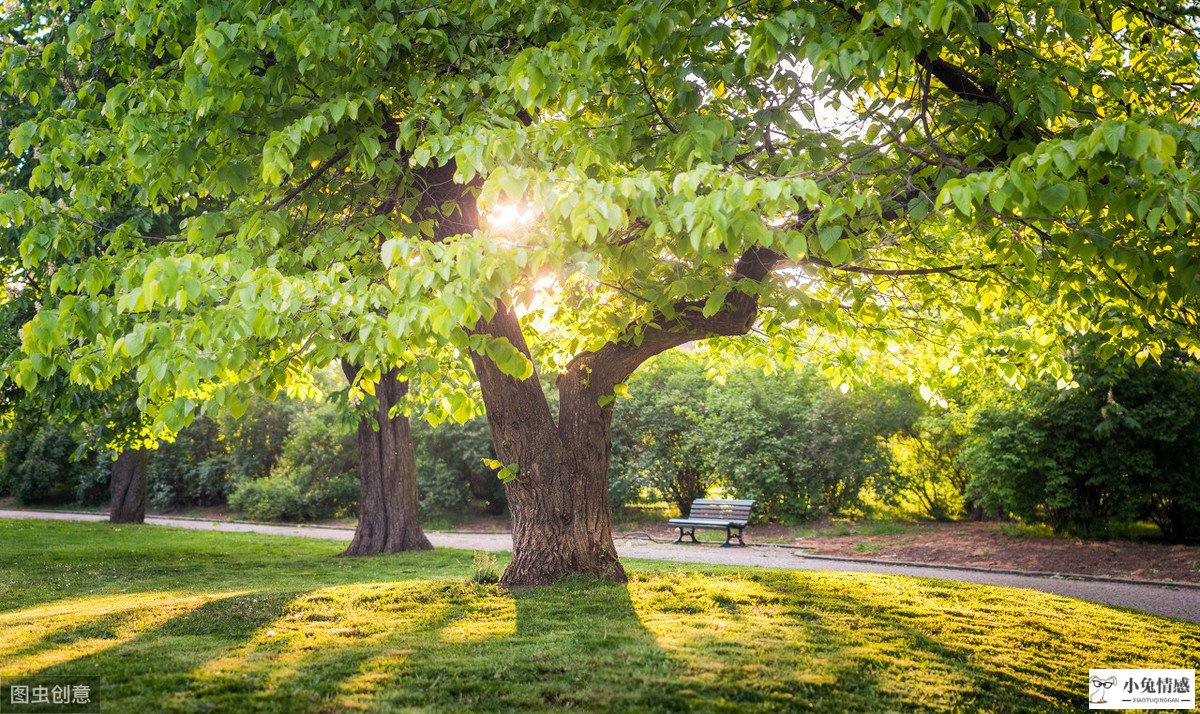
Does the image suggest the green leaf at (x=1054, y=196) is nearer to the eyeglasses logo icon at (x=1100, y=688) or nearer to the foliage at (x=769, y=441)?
the eyeglasses logo icon at (x=1100, y=688)

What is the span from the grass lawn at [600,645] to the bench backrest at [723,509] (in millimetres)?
6654

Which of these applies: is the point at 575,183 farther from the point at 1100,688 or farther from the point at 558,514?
the point at 1100,688

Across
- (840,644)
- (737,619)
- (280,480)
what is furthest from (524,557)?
(280,480)

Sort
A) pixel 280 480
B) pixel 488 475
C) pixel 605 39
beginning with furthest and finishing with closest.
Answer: pixel 280 480 → pixel 488 475 → pixel 605 39

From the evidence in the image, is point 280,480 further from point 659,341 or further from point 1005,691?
point 1005,691

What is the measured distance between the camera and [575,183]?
13.8 ft

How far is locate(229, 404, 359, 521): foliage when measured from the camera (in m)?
23.0

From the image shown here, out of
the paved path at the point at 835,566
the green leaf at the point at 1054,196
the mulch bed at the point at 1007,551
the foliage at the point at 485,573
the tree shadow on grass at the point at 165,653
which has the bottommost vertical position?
the paved path at the point at 835,566

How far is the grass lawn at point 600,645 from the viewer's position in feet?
15.6

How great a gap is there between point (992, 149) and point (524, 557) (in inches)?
205

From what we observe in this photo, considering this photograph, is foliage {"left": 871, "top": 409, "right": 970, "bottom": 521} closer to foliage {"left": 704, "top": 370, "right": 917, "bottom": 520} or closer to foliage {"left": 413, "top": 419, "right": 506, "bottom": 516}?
foliage {"left": 704, "top": 370, "right": 917, "bottom": 520}

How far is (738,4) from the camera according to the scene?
516cm

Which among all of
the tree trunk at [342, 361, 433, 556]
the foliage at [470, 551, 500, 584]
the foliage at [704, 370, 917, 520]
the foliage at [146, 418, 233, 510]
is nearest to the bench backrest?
the foliage at [704, 370, 917, 520]

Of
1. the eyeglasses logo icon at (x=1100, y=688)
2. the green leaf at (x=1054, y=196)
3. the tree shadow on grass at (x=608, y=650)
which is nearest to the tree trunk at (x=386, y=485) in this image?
the tree shadow on grass at (x=608, y=650)
